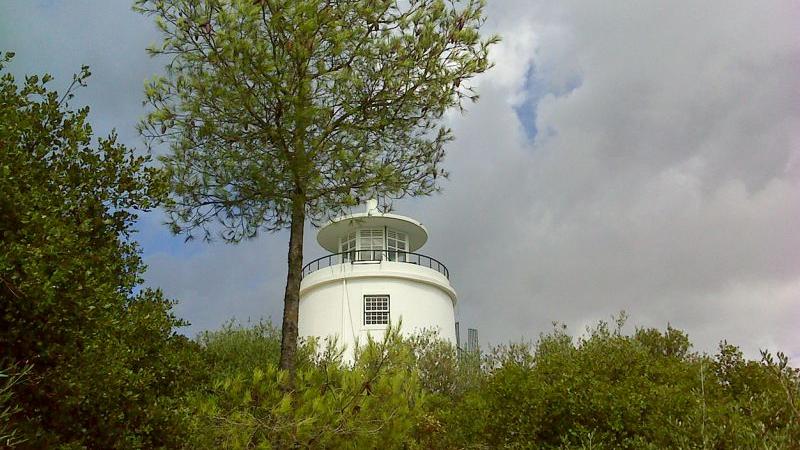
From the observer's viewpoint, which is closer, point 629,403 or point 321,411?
point 321,411

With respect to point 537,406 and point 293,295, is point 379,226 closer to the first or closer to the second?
point 293,295

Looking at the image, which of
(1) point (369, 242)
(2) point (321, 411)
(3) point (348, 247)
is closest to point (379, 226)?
(1) point (369, 242)

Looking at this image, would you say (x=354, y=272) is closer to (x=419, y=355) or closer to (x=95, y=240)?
(x=419, y=355)

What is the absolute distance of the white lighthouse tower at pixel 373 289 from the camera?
25.6m

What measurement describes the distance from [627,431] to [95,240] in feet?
22.6

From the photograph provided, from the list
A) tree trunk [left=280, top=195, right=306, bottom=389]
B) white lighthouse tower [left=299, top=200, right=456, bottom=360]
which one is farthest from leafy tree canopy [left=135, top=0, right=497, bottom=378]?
white lighthouse tower [left=299, top=200, right=456, bottom=360]

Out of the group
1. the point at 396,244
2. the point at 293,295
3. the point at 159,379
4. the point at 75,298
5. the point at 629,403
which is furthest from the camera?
the point at 396,244

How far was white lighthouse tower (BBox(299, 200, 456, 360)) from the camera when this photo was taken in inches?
1009

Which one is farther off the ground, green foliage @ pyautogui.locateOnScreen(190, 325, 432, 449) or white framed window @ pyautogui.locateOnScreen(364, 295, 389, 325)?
white framed window @ pyautogui.locateOnScreen(364, 295, 389, 325)

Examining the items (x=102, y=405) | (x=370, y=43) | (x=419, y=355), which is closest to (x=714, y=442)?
(x=102, y=405)

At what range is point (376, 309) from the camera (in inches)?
1021

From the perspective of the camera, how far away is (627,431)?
29.1 feet

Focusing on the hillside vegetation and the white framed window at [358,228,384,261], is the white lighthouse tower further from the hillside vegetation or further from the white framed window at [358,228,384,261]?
the hillside vegetation

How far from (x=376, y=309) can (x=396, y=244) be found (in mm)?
3427
